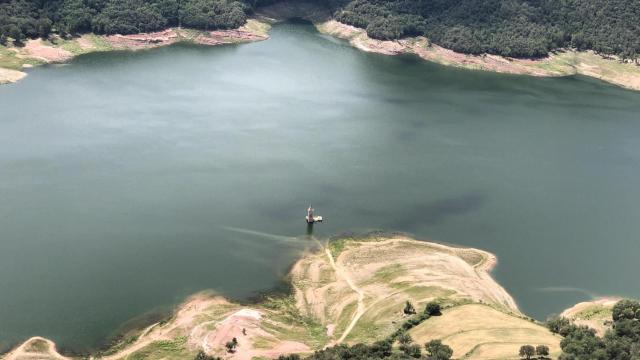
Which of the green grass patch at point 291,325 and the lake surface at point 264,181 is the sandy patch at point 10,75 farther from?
the green grass patch at point 291,325

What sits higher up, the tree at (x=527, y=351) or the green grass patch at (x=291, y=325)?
the tree at (x=527, y=351)

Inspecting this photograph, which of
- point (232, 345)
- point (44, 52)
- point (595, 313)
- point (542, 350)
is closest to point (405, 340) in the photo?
point (542, 350)

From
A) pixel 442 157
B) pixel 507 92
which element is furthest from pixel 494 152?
pixel 507 92

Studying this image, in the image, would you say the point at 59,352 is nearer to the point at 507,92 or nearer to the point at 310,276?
the point at 310,276

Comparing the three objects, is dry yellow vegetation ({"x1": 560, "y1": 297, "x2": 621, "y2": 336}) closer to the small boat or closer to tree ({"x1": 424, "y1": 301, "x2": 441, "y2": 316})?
tree ({"x1": 424, "y1": 301, "x2": 441, "y2": 316})

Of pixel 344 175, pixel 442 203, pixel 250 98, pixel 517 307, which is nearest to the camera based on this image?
pixel 517 307

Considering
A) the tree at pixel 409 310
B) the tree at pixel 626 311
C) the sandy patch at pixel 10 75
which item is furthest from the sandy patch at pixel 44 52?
the tree at pixel 626 311

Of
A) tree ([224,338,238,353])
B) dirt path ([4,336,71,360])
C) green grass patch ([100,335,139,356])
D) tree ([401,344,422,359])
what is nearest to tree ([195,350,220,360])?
tree ([224,338,238,353])
